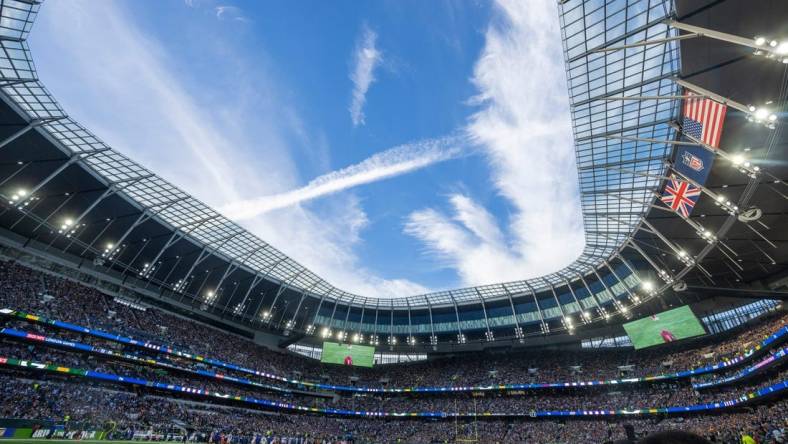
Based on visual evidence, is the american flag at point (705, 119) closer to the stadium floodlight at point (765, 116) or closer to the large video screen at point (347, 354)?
the stadium floodlight at point (765, 116)

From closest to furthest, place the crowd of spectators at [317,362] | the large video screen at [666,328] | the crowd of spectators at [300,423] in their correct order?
the crowd of spectators at [300,423] → the crowd of spectators at [317,362] → the large video screen at [666,328]

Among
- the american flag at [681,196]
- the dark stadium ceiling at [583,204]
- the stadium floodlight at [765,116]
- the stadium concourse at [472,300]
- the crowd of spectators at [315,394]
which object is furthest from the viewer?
the crowd of spectators at [315,394]

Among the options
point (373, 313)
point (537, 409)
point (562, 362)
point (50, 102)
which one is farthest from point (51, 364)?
point (562, 362)

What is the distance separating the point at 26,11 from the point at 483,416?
213ft

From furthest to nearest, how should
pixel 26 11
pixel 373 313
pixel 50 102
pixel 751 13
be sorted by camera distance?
1. pixel 373 313
2. pixel 50 102
3. pixel 26 11
4. pixel 751 13

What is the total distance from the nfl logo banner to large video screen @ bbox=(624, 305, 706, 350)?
77.5 ft

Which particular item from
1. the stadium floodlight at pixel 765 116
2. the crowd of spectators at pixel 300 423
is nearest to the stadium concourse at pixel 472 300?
the stadium floodlight at pixel 765 116

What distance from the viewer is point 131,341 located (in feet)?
136

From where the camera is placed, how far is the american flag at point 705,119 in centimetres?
1770

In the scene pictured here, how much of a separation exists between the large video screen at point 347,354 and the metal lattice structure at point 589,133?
15403mm

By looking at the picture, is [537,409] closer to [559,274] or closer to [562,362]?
[562,362]

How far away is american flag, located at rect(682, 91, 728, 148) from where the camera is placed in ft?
58.1

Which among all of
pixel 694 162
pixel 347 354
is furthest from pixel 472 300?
pixel 694 162

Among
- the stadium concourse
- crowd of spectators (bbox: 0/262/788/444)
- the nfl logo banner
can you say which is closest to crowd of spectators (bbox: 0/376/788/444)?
crowd of spectators (bbox: 0/262/788/444)
